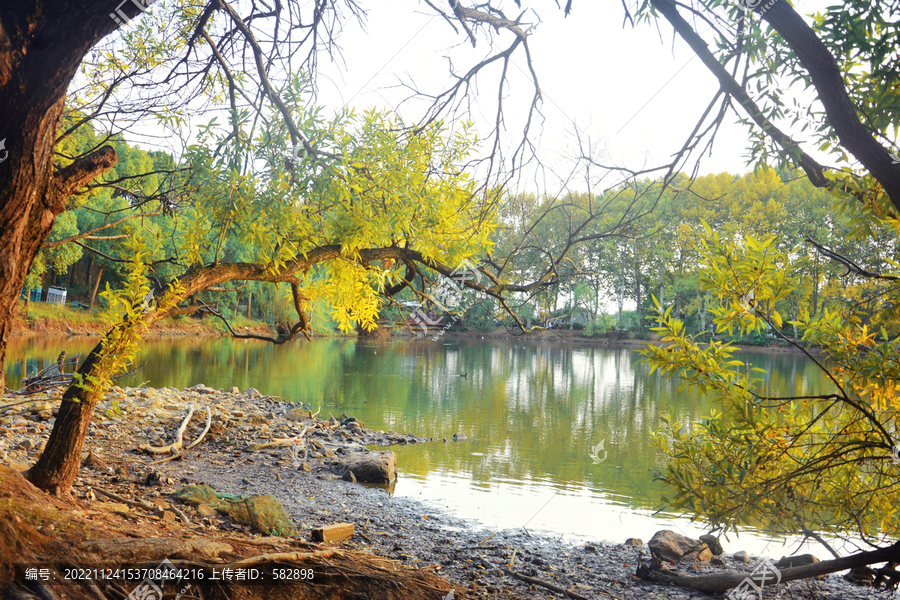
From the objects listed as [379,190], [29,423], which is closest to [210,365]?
[29,423]

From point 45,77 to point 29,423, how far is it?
5.74 metres

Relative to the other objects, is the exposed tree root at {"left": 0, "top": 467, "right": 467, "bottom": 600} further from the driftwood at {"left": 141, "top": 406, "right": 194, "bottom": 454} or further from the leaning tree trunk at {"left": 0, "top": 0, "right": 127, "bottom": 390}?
the driftwood at {"left": 141, "top": 406, "right": 194, "bottom": 454}

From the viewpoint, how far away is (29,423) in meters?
6.60

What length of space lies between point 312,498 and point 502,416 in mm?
7886

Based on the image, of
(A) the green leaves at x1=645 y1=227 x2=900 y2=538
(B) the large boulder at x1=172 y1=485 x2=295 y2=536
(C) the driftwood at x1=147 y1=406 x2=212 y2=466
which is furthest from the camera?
(C) the driftwood at x1=147 y1=406 x2=212 y2=466

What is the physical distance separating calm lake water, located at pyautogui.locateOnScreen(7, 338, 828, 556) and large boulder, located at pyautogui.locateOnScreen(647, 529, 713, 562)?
9.6 inches

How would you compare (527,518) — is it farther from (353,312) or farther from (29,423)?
(29,423)

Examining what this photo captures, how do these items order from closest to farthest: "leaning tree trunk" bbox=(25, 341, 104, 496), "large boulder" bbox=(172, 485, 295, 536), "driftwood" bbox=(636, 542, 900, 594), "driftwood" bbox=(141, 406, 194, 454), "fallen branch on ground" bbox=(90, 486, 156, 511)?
"driftwood" bbox=(636, 542, 900, 594), "leaning tree trunk" bbox=(25, 341, 104, 496), "fallen branch on ground" bbox=(90, 486, 156, 511), "large boulder" bbox=(172, 485, 295, 536), "driftwood" bbox=(141, 406, 194, 454)

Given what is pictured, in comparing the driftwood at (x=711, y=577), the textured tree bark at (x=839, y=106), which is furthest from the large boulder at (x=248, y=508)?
the textured tree bark at (x=839, y=106)

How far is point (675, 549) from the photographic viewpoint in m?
5.50

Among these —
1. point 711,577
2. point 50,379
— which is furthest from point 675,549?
point 50,379

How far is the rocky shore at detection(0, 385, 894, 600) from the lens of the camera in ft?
14.6

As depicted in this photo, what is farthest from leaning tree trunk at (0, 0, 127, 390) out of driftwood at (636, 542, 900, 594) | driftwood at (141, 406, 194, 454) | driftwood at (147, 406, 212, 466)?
driftwood at (141, 406, 194, 454)

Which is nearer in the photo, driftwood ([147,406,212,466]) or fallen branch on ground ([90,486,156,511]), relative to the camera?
fallen branch on ground ([90,486,156,511])
